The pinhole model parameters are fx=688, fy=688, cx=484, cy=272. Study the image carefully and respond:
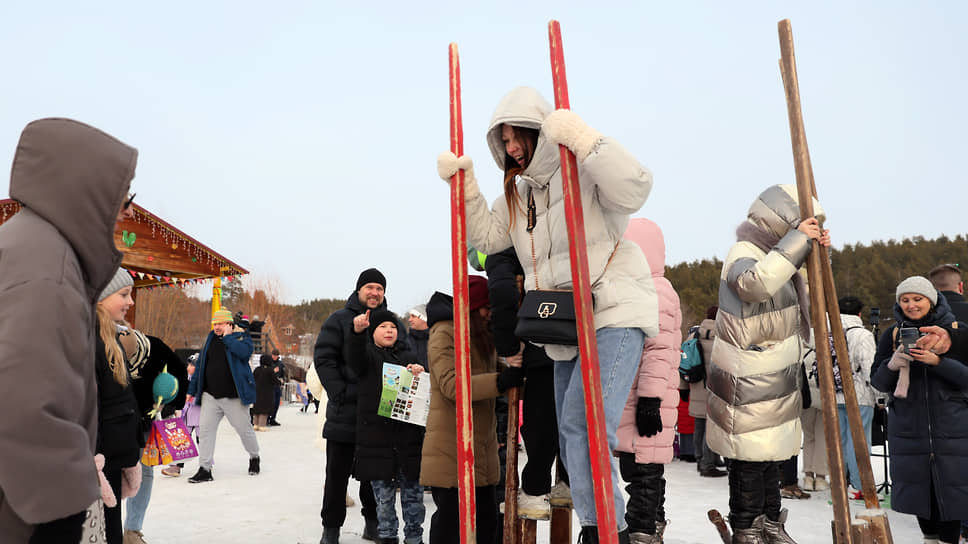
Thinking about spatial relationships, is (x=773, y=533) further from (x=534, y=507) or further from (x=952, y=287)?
(x=952, y=287)

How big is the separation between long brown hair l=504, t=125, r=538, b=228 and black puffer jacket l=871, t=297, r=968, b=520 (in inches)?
115

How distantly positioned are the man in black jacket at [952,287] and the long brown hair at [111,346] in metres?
5.78

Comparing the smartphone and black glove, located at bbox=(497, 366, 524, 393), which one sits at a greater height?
the smartphone

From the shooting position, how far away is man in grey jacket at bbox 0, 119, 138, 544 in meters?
1.56

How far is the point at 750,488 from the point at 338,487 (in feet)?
9.31

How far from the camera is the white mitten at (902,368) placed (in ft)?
14.4

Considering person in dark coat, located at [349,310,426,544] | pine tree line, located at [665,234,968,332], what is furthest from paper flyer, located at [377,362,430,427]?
pine tree line, located at [665,234,968,332]

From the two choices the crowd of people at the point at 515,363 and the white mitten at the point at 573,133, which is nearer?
the crowd of people at the point at 515,363

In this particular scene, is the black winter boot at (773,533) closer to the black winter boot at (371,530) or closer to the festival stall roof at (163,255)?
the black winter boot at (371,530)

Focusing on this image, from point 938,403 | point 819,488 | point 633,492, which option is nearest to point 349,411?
point 633,492

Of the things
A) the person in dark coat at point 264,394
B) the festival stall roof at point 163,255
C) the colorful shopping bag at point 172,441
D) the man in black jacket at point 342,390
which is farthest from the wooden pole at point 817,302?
the festival stall roof at point 163,255

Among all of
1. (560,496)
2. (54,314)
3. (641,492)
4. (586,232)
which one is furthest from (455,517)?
(54,314)

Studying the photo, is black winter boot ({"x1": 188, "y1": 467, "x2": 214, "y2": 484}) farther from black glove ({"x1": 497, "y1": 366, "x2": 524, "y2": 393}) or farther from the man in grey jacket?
the man in grey jacket

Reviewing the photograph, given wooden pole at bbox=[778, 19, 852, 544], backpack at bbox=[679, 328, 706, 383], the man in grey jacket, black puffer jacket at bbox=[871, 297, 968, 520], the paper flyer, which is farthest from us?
backpack at bbox=[679, 328, 706, 383]
